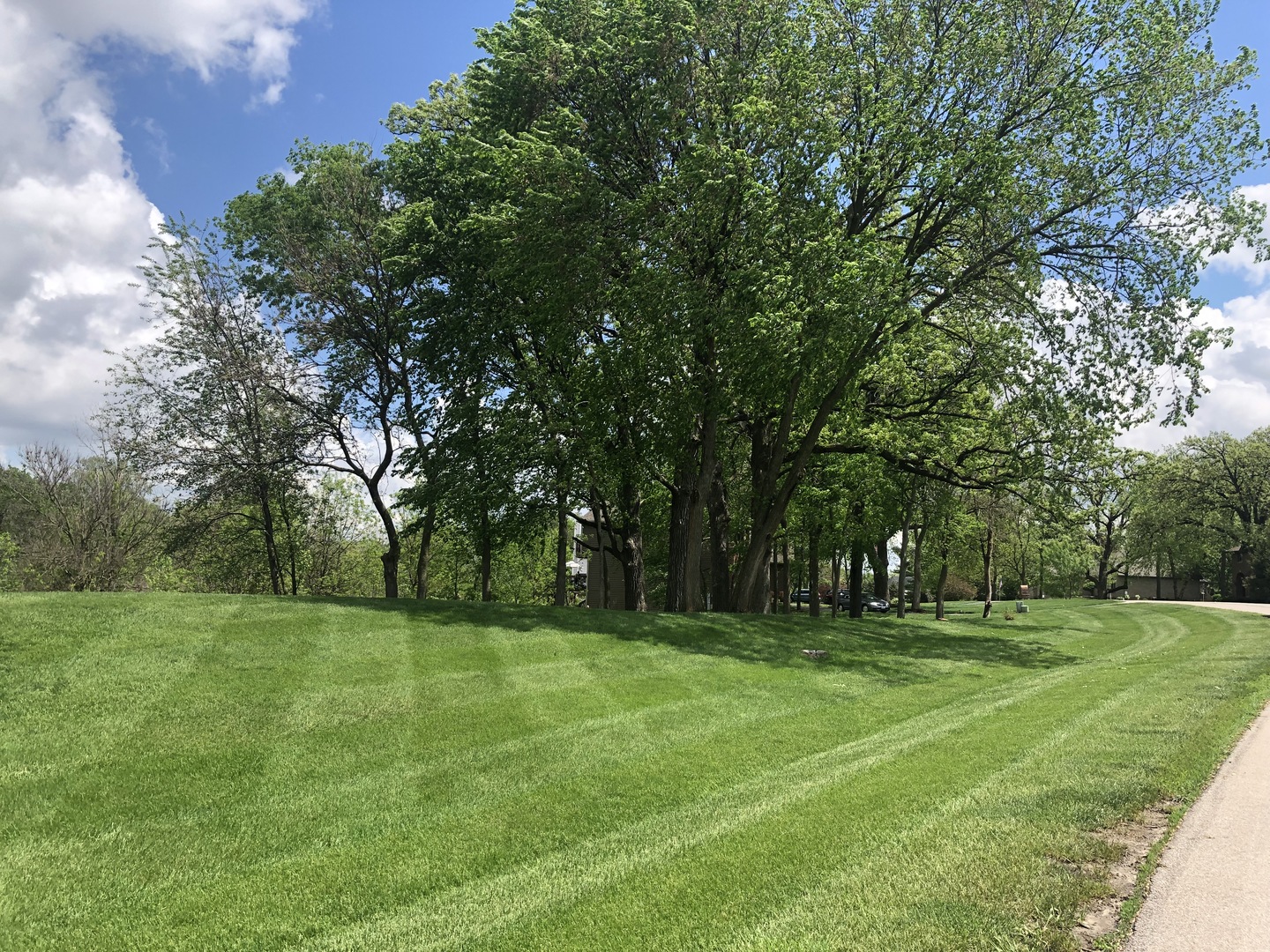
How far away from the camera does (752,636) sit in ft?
57.1

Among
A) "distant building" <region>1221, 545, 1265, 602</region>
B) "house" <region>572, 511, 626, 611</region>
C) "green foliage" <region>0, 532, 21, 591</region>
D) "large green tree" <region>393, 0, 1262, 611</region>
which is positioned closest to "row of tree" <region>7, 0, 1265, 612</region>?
"large green tree" <region>393, 0, 1262, 611</region>

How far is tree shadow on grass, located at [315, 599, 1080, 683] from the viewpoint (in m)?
15.1

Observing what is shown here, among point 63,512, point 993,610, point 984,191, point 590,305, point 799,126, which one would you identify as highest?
point 799,126

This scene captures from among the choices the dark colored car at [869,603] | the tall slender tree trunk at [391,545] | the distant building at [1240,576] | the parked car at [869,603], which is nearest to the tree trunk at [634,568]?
the tall slender tree trunk at [391,545]

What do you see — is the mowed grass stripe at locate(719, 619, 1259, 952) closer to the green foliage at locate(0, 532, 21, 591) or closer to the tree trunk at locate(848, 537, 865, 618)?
the tree trunk at locate(848, 537, 865, 618)

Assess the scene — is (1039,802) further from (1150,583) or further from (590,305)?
(1150,583)

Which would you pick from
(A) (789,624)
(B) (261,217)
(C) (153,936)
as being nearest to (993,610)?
(A) (789,624)

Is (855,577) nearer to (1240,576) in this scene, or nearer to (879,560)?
(879,560)

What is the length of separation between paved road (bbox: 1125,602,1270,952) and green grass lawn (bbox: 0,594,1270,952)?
345mm

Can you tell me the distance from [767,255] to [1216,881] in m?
14.8

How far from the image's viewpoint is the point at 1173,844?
5.22m

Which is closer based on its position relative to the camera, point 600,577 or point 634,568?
point 634,568

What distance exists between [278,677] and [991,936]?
8.58 m

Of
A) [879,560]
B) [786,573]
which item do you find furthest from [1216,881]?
[879,560]
